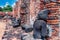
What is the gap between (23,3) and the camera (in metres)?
9.19

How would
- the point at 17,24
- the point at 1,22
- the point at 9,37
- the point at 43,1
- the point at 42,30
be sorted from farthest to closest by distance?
1. the point at 1,22
2. the point at 17,24
3. the point at 9,37
4. the point at 43,1
5. the point at 42,30

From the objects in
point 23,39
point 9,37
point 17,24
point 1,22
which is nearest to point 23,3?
point 17,24

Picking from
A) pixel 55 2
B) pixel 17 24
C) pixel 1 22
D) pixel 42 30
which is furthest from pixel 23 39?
pixel 1 22

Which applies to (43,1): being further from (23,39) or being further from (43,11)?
(23,39)

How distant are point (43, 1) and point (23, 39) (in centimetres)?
95

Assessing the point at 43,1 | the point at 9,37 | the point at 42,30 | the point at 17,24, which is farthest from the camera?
the point at 17,24

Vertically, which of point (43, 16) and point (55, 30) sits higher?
point (43, 16)

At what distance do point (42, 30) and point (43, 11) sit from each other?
1.25ft

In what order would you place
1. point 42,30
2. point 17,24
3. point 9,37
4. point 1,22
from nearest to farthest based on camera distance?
point 42,30 < point 9,37 < point 17,24 < point 1,22

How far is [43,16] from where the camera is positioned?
4.56 m

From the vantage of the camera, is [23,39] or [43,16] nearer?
[43,16]

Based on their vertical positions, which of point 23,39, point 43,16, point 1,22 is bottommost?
point 1,22

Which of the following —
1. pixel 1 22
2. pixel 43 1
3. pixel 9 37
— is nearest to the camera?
pixel 43 1

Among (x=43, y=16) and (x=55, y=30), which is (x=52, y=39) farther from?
(x=43, y=16)
